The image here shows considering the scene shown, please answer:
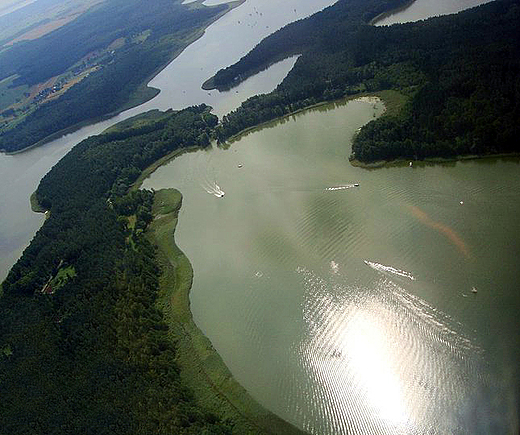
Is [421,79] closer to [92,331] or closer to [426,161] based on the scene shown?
[426,161]

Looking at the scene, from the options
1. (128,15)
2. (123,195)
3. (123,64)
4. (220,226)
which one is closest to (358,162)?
(220,226)

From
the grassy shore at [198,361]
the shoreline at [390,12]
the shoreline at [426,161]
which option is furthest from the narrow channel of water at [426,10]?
the grassy shore at [198,361]

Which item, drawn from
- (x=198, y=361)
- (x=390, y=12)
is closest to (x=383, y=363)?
(x=198, y=361)

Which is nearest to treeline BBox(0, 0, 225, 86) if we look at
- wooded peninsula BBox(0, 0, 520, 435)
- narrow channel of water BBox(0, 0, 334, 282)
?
narrow channel of water BBox(0, 0, 334, 282)

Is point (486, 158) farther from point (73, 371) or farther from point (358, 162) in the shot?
point (73, 371)

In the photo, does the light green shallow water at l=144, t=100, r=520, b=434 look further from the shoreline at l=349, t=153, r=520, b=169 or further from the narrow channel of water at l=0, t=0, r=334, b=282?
the narrow channel of water at l=0, t=0, r=334, b=282

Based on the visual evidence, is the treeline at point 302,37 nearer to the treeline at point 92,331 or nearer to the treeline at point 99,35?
the treeline at point 92,331
